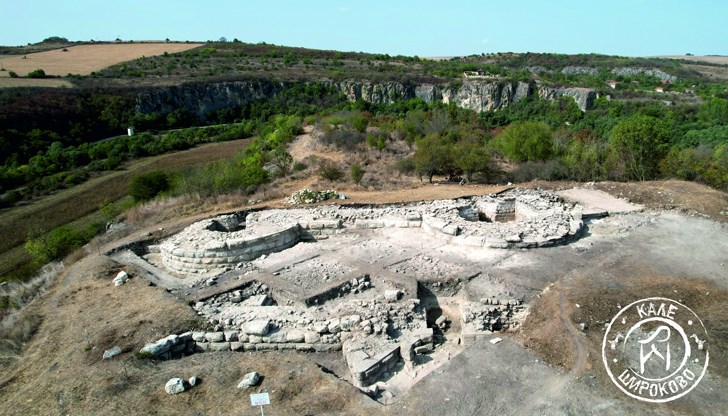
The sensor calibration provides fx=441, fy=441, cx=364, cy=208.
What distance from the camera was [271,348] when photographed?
26.2ft

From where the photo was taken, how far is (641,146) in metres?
17.8

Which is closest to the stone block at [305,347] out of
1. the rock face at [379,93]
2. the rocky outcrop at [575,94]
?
the rock face at [379,93]

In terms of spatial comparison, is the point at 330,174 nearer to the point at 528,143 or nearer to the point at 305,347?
the point at 528,143

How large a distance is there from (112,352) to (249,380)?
9.30 feet

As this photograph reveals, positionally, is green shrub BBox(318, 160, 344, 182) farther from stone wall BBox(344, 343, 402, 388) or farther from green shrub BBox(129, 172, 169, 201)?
stone wall BBox(344, 343, 402, 388)

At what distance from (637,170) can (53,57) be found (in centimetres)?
6232

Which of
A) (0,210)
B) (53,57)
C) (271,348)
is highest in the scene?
(53,57)

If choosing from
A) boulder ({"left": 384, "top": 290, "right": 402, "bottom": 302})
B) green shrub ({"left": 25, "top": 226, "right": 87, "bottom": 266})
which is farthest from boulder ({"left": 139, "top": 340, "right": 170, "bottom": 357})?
green shrub ({"left": 25, "top": 226, "right": 87, "bottom": 266})

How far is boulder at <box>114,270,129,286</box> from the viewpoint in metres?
10.8

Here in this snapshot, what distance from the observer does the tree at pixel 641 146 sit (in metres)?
17.7

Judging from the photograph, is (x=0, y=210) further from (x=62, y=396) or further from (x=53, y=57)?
(x=53, y=57)

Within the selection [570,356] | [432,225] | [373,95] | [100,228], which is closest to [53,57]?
[373,95]

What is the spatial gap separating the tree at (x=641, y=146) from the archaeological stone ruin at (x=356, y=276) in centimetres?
526

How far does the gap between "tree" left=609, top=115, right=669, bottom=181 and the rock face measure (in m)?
29.3
